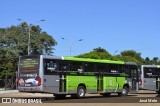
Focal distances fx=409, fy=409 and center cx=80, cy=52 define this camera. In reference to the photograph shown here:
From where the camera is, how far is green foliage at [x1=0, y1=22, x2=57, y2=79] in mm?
68562

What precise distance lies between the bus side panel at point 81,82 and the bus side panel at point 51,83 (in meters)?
1.12

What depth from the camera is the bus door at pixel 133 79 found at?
34650 millimetres

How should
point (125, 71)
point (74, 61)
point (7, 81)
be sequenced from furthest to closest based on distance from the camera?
1. point (7, 81)
2. point (125, 71)
3. point (74, 61)

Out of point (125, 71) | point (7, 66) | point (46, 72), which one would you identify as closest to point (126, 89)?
point (125, 71)

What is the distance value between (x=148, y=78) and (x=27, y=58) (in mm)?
16142

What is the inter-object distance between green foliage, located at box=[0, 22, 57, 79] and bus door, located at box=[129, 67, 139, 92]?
3414 centimetres

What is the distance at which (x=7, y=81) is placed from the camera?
60656 mm

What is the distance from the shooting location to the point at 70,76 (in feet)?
92.4

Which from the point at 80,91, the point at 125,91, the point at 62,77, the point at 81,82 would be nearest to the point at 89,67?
the point at 81,82

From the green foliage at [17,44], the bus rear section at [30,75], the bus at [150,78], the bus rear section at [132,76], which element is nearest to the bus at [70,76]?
the bus rear section at [30,75]

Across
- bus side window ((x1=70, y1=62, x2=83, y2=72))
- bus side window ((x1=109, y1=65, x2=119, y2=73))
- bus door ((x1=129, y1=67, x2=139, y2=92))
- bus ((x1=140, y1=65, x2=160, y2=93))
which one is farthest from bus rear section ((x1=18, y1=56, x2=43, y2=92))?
bus ((x1=140, y1=65, x2=160, y2=93))

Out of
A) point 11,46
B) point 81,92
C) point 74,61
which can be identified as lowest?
point 81,92

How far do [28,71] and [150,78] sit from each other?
1634 cm

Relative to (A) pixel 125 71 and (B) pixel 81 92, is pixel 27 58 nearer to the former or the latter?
(B) pixel 81 92
